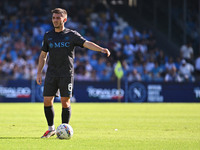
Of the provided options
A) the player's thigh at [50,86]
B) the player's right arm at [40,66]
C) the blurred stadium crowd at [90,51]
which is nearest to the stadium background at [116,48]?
the blurred stadium crowd at [90,51]

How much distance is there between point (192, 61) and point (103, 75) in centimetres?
669

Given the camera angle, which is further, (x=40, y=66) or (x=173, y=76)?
(x=173, y=76)

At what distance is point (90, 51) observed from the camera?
31.5m

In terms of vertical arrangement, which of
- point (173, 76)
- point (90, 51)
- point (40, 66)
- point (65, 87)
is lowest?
point (65, 87)

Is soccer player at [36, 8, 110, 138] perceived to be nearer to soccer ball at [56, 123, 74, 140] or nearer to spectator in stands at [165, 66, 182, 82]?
soccer ball at [56, 123, 74, 140]

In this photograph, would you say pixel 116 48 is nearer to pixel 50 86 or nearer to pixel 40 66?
pixel 40 66

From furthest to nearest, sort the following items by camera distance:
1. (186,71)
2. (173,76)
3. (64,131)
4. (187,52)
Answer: (187,52) → (186,71) → (173,76) → (64,131)

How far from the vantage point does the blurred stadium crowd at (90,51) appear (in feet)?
95.5

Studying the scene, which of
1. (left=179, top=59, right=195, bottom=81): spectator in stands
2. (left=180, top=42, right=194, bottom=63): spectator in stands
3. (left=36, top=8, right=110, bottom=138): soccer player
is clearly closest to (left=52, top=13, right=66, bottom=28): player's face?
(left=36, top=8, right=110, bottom=138): soccer player

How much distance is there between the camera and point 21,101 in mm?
28109

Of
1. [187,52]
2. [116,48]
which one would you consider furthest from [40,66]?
[187,52]

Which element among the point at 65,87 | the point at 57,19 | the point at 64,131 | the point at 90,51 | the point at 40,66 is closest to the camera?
the point at 64,131

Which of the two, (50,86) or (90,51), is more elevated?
(90,51)

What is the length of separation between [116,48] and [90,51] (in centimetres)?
167
